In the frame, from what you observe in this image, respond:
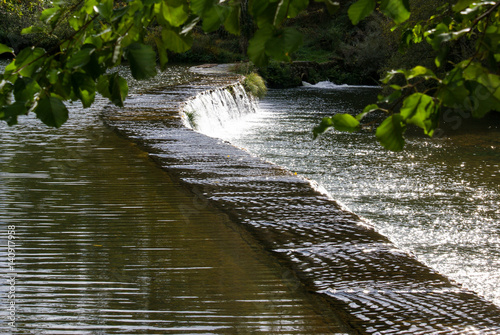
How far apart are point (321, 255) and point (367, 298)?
61 cm

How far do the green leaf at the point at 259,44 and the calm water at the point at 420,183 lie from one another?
3859 millimetres

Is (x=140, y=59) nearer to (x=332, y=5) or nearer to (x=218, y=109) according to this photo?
(x=332, y=5)

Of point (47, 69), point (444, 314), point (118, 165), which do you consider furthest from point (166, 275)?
point (118, 165)

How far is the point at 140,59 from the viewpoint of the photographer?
3.47 feet

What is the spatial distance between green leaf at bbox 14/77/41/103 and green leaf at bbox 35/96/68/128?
0.14 feet

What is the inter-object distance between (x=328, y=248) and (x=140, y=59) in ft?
8.96

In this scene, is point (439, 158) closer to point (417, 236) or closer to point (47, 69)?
point (417, 236)

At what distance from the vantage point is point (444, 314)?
277 centimetres

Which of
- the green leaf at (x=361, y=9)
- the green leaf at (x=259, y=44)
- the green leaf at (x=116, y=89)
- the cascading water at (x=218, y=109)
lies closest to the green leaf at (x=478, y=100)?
the green leaf at (x=361, y=9)

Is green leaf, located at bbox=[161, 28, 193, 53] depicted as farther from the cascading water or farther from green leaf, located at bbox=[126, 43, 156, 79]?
the cascading water

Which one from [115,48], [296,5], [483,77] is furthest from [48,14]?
[483,77]

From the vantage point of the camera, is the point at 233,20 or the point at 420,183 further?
the point at 420,183

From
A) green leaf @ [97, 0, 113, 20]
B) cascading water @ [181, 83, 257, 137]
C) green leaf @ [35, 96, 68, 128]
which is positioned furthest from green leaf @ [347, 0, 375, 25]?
cascading water @ [181, 83, 257, 137]

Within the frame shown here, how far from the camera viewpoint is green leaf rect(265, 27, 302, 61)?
40.6 inches
